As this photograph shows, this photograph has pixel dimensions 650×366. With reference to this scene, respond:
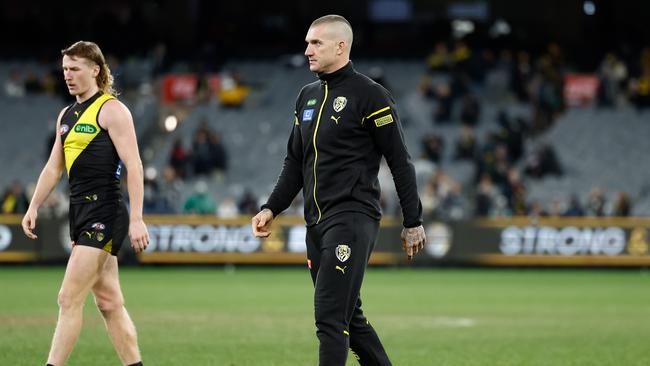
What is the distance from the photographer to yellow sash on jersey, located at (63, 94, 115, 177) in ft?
27.8

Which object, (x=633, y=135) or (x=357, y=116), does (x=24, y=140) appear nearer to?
(x=633, y=135)

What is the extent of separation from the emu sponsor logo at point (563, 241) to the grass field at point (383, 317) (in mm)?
1226

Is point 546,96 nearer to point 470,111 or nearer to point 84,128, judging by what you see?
point 470,111

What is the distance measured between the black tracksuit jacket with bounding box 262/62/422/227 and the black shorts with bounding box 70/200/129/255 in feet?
4.88

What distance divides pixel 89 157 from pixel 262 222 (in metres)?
1.35

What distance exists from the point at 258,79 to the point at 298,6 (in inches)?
240

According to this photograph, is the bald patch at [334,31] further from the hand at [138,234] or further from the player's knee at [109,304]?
the player's knee at [109,304]

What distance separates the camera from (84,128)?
27.9 ft

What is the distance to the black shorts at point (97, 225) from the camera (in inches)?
332

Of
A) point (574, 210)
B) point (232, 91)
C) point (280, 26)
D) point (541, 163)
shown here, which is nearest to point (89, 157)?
point (574, 210)

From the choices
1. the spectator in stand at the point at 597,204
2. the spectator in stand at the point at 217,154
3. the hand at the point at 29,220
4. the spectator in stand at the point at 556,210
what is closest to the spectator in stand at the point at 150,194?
the spectator in stand at the point at 217,154

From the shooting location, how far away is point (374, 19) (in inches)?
1849

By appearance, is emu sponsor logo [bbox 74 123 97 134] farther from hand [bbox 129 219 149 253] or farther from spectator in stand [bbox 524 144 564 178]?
spectator in stand [bbox 524 144 564 178]

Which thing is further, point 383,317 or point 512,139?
point 512,139
